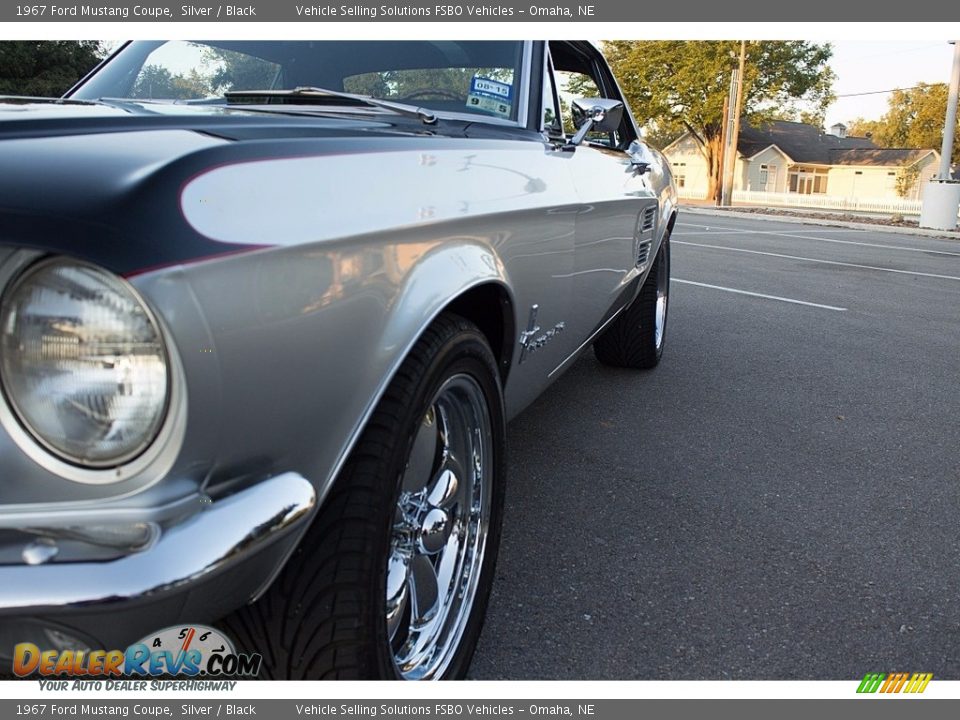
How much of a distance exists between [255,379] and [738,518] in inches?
79.2

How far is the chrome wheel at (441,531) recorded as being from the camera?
1679 mm

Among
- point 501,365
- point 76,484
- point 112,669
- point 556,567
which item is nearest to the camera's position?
point 76,484

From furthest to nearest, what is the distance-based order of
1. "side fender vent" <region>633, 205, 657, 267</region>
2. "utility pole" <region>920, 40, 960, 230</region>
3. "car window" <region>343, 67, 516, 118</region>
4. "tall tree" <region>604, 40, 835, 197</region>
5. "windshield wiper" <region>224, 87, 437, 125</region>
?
"tall tree" <region>604, 40, 835, 197</region> → "utility pole" <region>920, 40, 960, 230</region> → "side fender vent" <region>633, 205, 657, 267</region> → "car window" <region>343, 67, 516, 118</region> → "windshield wiper" <region>224, 87, 437, 125</region>

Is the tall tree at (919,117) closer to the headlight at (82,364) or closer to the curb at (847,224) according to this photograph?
the curb at (847,224)

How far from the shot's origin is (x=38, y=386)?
1156 millimetres

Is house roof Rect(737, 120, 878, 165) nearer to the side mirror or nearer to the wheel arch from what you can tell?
the side mirror

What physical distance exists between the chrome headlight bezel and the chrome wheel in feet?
1.90

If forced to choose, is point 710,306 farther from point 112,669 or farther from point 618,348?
point 112,669

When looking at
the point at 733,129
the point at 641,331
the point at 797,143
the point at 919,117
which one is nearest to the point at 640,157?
the point at 641,331

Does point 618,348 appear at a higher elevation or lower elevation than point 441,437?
lower

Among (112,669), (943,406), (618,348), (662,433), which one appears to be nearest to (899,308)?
(943,406)

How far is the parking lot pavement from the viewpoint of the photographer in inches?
79.7

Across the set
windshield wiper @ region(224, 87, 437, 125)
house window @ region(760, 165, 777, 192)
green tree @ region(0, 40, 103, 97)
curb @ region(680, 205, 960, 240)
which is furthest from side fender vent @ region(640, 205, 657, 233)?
house window @ region(760, 165, 777, 192)

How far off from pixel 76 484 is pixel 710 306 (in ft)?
20.2
